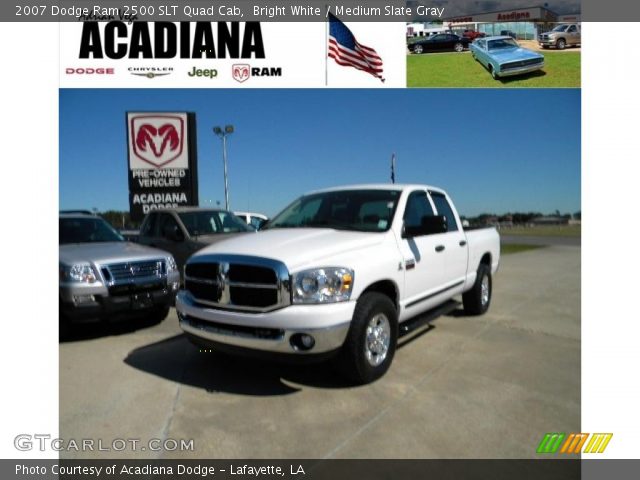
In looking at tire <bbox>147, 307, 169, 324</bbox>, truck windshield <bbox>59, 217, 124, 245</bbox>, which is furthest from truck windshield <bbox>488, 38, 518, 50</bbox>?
truck windshield <bbox>59, 217, 124, 245</bbox>

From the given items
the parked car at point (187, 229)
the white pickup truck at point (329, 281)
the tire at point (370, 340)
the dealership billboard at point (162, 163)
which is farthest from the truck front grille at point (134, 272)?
the dealership billboard at point (162, 163)

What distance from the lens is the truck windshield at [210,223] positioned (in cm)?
796

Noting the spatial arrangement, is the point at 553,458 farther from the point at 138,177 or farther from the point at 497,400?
the point at 138,177

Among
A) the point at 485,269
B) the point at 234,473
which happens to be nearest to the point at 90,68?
the point at 234,473

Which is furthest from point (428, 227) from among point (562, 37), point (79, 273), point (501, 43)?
point (562, 37)

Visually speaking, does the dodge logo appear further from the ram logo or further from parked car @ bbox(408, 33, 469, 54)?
the ram logo

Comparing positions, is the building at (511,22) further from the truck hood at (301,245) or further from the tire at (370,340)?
the tire at (370,340)

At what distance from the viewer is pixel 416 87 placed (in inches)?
275

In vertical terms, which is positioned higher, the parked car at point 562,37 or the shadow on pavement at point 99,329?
the parked car at point 562,37

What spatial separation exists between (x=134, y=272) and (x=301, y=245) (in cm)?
278

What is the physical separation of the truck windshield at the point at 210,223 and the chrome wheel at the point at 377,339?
4.79 metres

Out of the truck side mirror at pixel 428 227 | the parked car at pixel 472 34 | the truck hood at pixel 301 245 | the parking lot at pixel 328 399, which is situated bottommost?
the parking lot at pixel 328 399

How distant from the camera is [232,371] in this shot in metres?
4.14

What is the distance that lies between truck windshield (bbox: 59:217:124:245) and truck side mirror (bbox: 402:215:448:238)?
4486 millimetres
